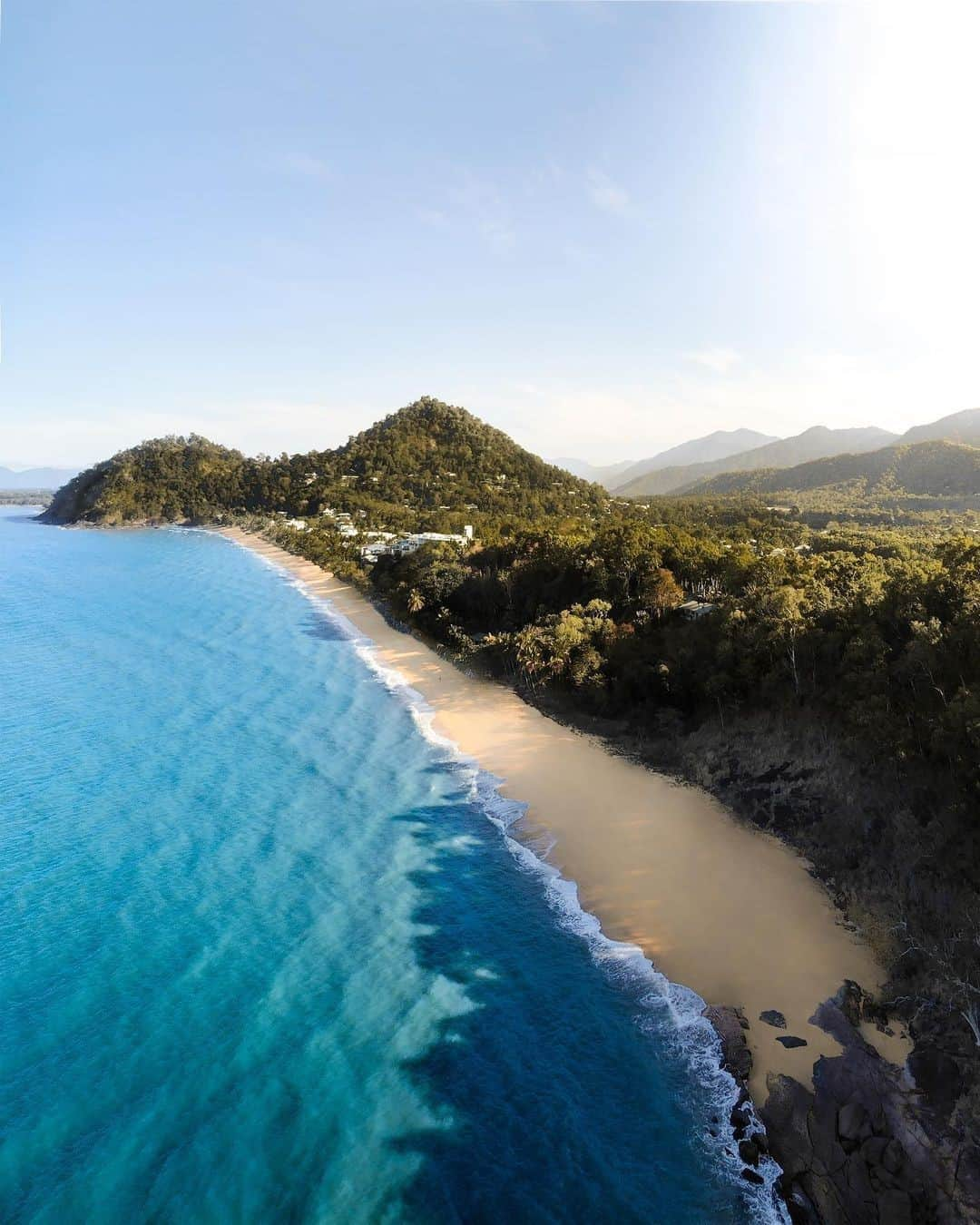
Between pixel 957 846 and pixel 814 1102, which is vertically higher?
pixel 957 846

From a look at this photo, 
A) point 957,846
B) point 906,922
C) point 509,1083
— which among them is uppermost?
point 957,846

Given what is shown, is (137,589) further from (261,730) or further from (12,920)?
(12,920)

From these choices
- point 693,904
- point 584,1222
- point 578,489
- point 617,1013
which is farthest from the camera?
point 578,489

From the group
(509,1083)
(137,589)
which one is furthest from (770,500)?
(509,1083)

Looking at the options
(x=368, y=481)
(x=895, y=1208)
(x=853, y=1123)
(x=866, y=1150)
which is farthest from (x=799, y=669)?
(x=368, y=481)

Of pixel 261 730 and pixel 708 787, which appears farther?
pixel 261 730

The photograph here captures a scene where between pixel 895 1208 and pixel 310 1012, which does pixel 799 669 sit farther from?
pixel 310 1012
